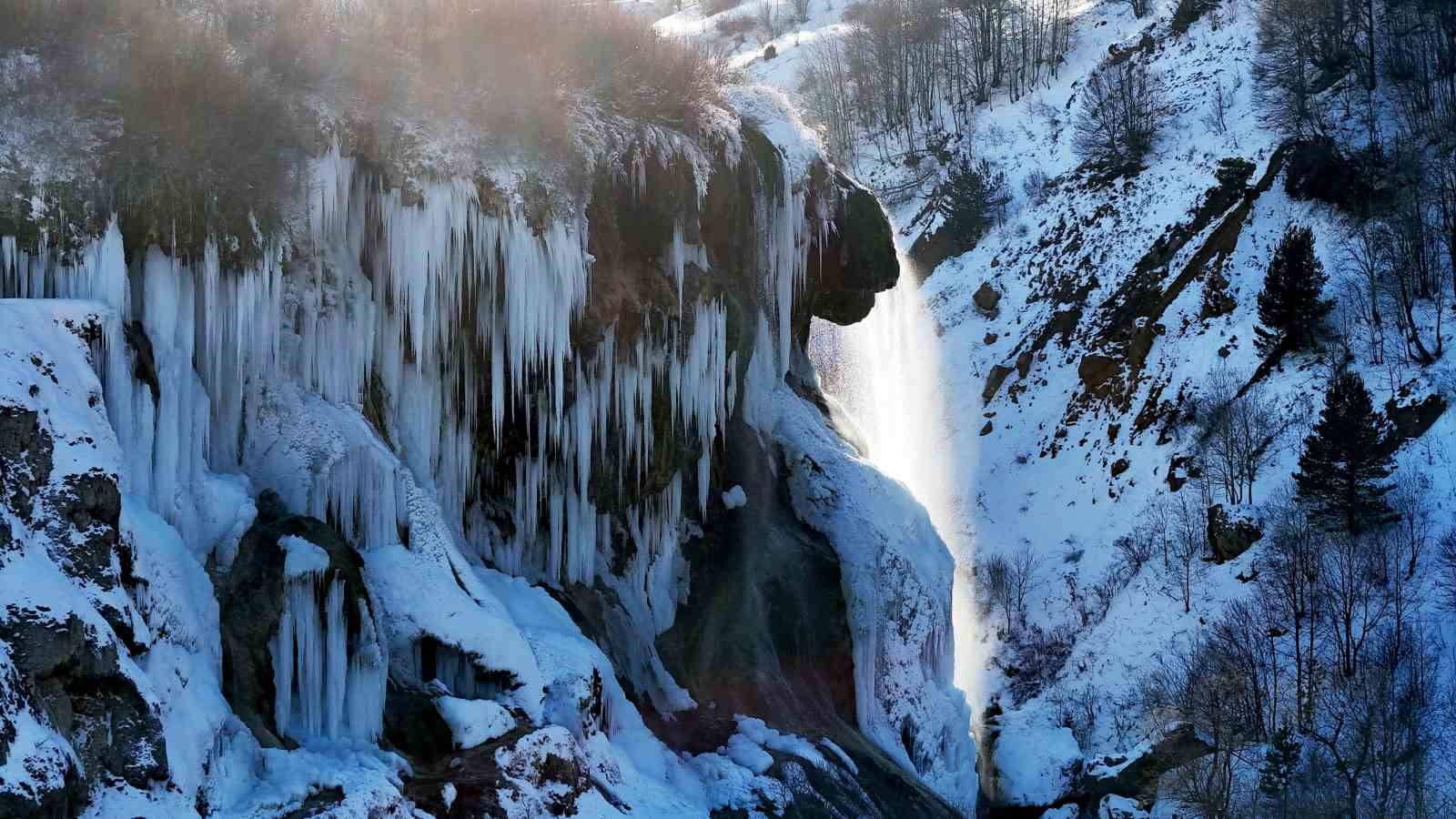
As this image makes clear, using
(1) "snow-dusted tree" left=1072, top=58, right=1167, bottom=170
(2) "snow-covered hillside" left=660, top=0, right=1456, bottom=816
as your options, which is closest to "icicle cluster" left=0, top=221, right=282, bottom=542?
(2) "snow-covered hillside" left=660, top=0, right=1456, bottom=816

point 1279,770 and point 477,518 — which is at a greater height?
point 477,518

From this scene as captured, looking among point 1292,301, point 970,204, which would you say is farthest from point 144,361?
point 970,204

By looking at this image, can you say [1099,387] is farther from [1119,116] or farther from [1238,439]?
[1119,116]

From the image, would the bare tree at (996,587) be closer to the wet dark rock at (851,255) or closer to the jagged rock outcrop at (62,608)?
the wet dark rock at (851,255)

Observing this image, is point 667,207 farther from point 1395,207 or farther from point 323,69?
point 1395,207

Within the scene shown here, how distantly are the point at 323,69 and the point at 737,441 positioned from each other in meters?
8.35

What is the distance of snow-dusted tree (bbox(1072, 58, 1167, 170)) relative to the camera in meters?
56.6

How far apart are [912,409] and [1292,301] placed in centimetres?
1586

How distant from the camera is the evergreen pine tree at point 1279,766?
26.7m

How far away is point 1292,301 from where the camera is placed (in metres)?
40.8

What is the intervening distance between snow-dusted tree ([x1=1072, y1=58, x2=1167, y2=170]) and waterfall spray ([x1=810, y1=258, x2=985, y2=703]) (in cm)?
941

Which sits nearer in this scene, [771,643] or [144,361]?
[144,361]

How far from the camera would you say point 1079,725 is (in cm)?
3375

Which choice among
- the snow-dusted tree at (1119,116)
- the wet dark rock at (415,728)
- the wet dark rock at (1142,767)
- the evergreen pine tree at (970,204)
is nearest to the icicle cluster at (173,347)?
the wet dark rock at (415,728)
